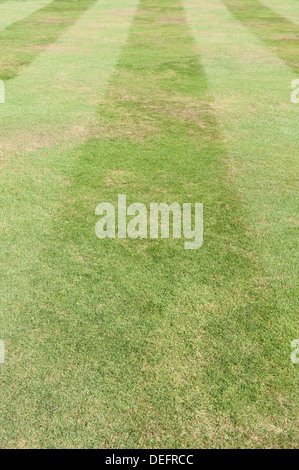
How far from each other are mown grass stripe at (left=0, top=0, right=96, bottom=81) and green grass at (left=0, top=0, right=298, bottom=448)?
2576 mm

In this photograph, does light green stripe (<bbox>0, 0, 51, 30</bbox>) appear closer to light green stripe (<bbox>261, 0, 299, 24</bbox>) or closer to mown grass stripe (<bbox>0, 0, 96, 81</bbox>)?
mown grass stripe (<bbox>0, 0, 96, 81</bbox>)

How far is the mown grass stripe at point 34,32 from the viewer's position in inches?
422

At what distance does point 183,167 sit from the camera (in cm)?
602

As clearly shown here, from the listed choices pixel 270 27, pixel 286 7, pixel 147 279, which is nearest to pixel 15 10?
pixel 270 27

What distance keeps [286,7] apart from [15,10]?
12.4m

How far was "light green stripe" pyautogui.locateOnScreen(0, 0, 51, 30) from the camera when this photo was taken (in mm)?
15508

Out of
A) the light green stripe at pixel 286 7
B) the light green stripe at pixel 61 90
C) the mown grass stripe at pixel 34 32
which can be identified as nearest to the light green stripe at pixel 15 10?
the mown grass stripe at pixel 34 32

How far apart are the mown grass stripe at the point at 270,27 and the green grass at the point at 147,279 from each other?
4093 millimetres

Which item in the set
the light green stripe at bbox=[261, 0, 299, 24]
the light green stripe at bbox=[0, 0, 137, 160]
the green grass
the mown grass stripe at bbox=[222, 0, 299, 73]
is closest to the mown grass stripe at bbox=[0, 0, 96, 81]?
the light green stripe at bbox=[0, 0, 137, 160]

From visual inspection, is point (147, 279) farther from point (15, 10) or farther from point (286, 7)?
point (286, 7)

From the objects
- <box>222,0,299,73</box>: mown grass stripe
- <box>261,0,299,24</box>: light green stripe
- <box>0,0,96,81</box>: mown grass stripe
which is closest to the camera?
<box>0,0,96,81</box>: mown grass stripe

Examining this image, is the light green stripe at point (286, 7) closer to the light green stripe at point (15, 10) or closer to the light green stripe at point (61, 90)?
the light green stripe at point (61, 90)

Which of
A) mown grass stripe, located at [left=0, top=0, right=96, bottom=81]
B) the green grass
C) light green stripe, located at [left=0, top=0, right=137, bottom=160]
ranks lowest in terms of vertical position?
the green grass
